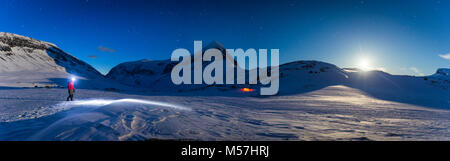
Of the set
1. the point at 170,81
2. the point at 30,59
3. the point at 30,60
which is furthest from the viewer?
the point at 170,81

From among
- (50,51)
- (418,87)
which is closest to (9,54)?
(50,51)

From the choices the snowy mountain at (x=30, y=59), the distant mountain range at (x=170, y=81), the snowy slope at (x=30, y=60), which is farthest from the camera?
the snowy mountain at (x=30, y=59)

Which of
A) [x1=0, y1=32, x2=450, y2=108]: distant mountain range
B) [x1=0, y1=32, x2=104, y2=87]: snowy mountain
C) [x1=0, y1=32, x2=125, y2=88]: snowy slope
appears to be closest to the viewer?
[x1=0, y1=32, x2=450, y2=108]: distant mountain range

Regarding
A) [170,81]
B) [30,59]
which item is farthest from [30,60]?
[170,81]

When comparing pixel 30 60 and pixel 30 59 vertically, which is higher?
pixel 30 59

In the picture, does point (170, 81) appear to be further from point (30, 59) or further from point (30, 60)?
point (30, 59)

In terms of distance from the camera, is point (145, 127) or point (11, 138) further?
point (145, 127)

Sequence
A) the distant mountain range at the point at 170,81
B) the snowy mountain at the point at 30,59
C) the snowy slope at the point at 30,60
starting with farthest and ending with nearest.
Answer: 1. the snowy mountain at the point at 30,59
2. the snowy slope at the point at 30,60
3. the distant mountain range at the point at 170,81

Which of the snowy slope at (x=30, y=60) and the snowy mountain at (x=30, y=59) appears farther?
the snowy mountain at (x=30, y=59)

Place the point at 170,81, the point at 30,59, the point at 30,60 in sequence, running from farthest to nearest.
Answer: the point at 170,81, the point at 30,59, the point at 30,60

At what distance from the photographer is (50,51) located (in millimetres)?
91375

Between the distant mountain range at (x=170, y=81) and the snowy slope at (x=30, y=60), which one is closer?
the distant mountain range at (x=170, y=81)
